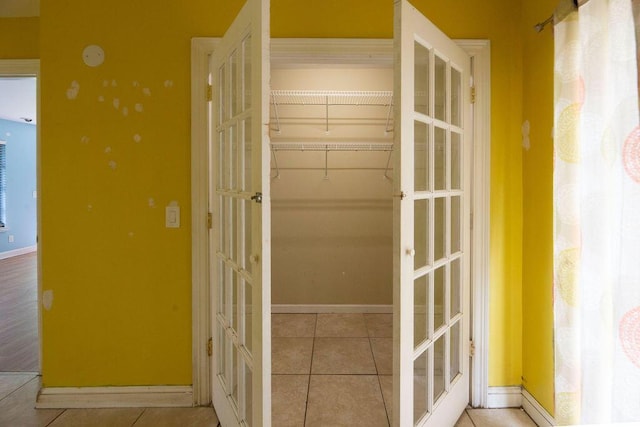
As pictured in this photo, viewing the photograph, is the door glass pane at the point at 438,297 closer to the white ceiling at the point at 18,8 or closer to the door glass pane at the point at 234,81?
the door glass pane at the point at 234,81

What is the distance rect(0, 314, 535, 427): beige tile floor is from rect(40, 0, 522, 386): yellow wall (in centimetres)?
17

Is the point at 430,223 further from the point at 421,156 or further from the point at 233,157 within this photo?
the point at 233,157

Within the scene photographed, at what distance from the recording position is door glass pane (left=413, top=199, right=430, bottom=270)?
141 cm

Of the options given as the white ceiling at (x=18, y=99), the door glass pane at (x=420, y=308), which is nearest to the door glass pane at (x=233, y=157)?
the door glass pane at (x=420, y=308)

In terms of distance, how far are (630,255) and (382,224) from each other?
2.21 meters

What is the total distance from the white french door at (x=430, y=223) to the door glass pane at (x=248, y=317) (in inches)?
21.8

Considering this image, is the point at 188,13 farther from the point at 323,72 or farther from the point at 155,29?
the point at 323,72

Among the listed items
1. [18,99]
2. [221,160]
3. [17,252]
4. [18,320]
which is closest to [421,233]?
[221,160]

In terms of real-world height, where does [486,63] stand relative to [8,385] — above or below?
above

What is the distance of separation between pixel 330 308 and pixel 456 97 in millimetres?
2215

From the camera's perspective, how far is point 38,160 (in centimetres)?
185

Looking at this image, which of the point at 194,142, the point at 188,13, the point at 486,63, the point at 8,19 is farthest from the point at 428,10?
the point at 8,19

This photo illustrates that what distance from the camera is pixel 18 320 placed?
3.00 m

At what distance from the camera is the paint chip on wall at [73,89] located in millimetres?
1779
